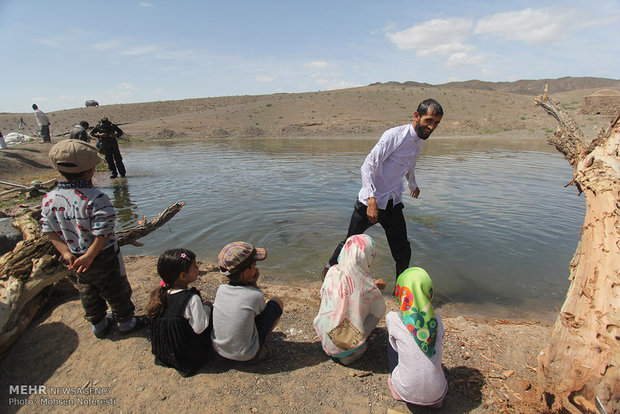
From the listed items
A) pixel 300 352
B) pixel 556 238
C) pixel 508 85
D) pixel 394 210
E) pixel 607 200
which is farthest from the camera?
pixel 508 85

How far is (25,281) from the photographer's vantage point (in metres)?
3.19

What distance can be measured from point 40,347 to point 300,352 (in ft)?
7.90

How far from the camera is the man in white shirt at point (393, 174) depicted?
3332 mm

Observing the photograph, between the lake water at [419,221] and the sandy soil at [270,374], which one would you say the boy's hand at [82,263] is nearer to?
the sandy soil at [270,374]

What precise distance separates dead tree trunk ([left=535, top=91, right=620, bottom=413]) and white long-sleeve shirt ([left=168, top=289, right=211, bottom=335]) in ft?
7.99

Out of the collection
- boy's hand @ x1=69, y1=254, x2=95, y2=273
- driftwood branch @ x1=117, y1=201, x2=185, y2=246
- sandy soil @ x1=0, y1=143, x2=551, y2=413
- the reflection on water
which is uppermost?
boy's hand @ x1=69, y1=254, x2=95, y2=273

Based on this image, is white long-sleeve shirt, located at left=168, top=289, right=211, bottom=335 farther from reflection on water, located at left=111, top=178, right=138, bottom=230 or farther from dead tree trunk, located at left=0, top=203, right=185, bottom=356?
reflection on water, located at left=111, top=178, right=138, bottom=230

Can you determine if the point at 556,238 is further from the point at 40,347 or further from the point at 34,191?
the point at 34,191

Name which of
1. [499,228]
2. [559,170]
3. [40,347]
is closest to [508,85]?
[559,170]

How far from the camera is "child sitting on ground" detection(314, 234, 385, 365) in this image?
2.45m

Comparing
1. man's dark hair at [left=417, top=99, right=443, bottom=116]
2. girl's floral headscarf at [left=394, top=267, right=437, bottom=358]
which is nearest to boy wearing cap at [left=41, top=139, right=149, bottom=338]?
girl's floral headscarf at [left=394, top=267, right=437, bottom=358]

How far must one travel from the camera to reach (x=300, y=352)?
113 inches

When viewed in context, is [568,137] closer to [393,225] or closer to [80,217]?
[393,225]

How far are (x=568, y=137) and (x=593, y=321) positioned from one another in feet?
7.18
